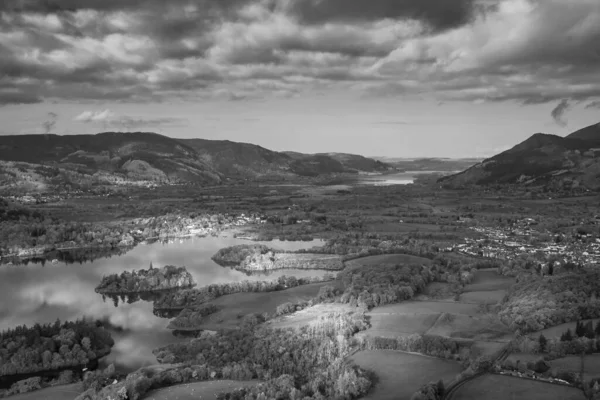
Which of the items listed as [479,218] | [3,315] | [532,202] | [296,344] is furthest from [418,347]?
[532,202]

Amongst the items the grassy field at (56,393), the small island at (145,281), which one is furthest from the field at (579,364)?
the small island at (145,281)

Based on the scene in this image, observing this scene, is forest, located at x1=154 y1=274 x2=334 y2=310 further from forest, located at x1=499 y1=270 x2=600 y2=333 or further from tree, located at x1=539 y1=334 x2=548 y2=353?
tree, located at x1=539 y1=334 x2=548 y2=353

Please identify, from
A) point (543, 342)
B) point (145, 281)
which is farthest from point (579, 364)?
point (145, 281)

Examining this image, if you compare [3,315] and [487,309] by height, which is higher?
[487,309]

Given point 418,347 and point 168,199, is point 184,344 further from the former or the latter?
point 168,199

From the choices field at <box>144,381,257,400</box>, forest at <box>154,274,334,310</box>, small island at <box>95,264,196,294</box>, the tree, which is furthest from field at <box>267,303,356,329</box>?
small island at <box>95,264,196,294</box>

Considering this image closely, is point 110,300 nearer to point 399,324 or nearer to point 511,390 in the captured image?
point 399,324
